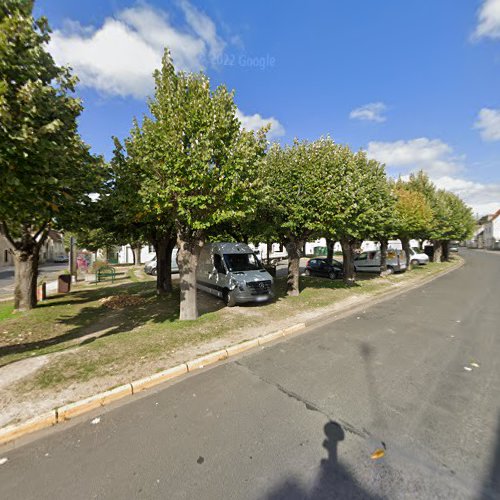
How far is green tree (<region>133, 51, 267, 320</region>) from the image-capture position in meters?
6.33

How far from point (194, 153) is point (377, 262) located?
708 inches

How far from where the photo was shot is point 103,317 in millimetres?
8641

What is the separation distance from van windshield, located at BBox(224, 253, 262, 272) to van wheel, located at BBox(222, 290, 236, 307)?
3.17 feet

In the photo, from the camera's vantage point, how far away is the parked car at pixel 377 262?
64.7 ft

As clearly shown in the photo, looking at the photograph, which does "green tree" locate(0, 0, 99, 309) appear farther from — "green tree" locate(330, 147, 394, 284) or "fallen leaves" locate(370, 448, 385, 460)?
"green tree" locate(330, 147, 394, 284)

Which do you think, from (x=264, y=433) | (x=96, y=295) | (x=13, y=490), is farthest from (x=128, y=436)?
(x=96, y=295)

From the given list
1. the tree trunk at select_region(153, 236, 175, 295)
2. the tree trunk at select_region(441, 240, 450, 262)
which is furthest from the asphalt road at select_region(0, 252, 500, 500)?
the tree trunk at select_region(441, 240, 450, 262)

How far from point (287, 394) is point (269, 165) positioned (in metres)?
8.72

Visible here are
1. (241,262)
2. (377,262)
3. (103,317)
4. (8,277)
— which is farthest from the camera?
(8,277)

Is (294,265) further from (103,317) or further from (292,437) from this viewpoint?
(292,437)

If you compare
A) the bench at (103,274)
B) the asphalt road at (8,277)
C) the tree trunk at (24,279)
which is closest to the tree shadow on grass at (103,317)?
the tree trunk at (24,279)

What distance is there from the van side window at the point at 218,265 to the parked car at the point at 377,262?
14.5 m

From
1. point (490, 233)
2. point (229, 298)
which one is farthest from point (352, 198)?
point (490, 233)

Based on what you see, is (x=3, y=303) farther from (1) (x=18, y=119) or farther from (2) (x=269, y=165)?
(2) (x=269, y=165)
